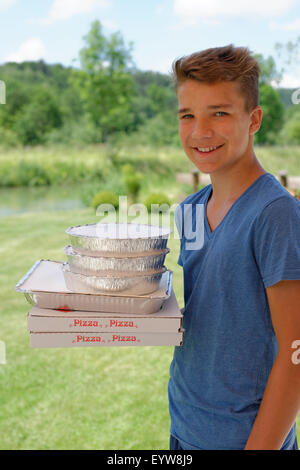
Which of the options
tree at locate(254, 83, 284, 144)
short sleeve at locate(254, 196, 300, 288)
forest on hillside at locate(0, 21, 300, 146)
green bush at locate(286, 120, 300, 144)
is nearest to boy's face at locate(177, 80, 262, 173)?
short sleeve at locate(254, 196, 300, 288)

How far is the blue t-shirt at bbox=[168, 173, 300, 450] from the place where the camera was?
27.6 inches

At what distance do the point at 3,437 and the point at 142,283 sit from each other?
6.27 feet

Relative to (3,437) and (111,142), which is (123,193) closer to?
(111,142)

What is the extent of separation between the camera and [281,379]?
28.6 inches

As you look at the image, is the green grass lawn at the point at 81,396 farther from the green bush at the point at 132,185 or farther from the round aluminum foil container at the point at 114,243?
the green bush at the point at 132,185

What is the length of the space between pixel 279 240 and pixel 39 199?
10.4 m

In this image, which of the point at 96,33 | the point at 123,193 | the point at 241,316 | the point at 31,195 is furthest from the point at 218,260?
the point at 96,33

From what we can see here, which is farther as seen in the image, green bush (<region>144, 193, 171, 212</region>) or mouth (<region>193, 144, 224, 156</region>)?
green bush (<region>144, 193, 171, 212</region>)

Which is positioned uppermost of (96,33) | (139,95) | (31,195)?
(96,33)

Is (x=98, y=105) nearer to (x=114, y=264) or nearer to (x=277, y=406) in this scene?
(x=114, y=264)

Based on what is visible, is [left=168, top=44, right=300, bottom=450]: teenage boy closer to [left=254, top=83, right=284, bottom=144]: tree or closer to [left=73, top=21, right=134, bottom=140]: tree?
[left=254, top=83, right=284, bottom=144]: tree

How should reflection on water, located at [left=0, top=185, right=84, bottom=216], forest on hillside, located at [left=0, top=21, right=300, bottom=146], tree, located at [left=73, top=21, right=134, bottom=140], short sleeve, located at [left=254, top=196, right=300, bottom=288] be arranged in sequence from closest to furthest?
short sleeve, located at [left=254, top=196, right=300, bottom=288]
reflection on water, located at [left=0, top=185, right=84, bottom=216]
forest on hillside, located at [left=0, top=21, right=300, bottom=146]
tree, located at [left=73, top=21, right=134, bottom=140]

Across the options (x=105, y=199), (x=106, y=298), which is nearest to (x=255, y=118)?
(x=106, y=298)

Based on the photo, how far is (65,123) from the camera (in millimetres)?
15516
